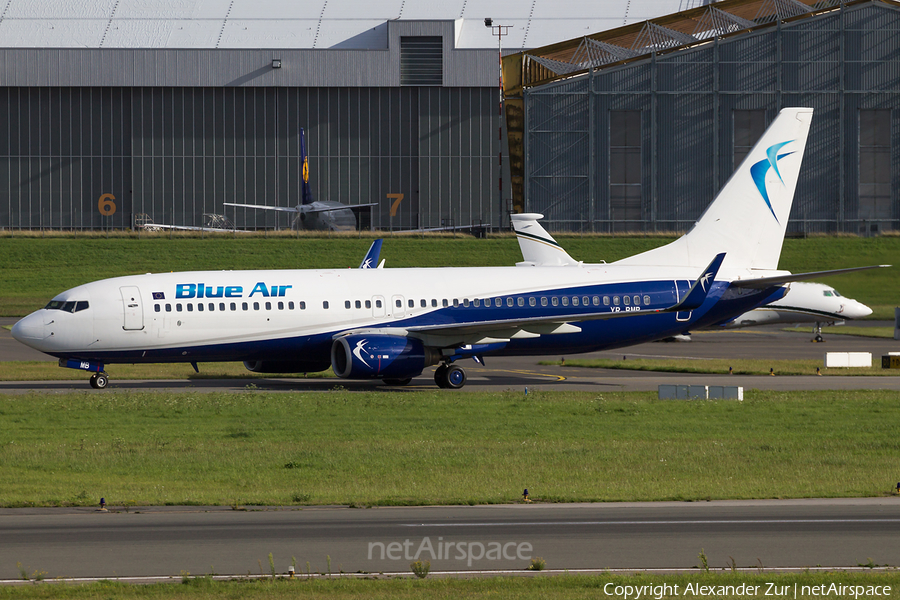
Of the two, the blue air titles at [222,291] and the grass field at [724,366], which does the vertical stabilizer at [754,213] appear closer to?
the grass field at [724,366]

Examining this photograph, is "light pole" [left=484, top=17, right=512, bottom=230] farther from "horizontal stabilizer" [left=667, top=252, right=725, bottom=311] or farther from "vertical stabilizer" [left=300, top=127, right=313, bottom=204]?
"horizontal stabilizer" [left=667, top=252, right=725, bottom=311]

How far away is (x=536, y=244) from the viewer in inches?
1861

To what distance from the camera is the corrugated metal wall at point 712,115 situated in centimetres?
8150

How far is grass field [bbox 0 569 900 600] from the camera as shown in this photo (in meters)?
11.7

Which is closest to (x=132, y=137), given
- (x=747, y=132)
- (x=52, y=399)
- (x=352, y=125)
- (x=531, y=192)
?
(x=352, y=125)

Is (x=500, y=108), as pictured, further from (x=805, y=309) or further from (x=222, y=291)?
(x=222, y=291)

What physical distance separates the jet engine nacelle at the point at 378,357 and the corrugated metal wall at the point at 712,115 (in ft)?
165

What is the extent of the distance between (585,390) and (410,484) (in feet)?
54.3

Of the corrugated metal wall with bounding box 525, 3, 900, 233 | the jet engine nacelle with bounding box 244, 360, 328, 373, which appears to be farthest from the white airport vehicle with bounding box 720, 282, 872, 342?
the jet engine nacelle with bounding box 244, 360, 328, 373

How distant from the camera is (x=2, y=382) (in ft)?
120

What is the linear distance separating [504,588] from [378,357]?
21.9 meters

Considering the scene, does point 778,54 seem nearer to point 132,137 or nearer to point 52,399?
→ point 132,137

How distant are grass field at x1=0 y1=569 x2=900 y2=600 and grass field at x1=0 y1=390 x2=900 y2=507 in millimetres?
5123

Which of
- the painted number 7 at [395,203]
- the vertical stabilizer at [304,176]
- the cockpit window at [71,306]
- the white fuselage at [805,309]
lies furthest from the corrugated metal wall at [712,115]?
the cockpit window at [71,306]
